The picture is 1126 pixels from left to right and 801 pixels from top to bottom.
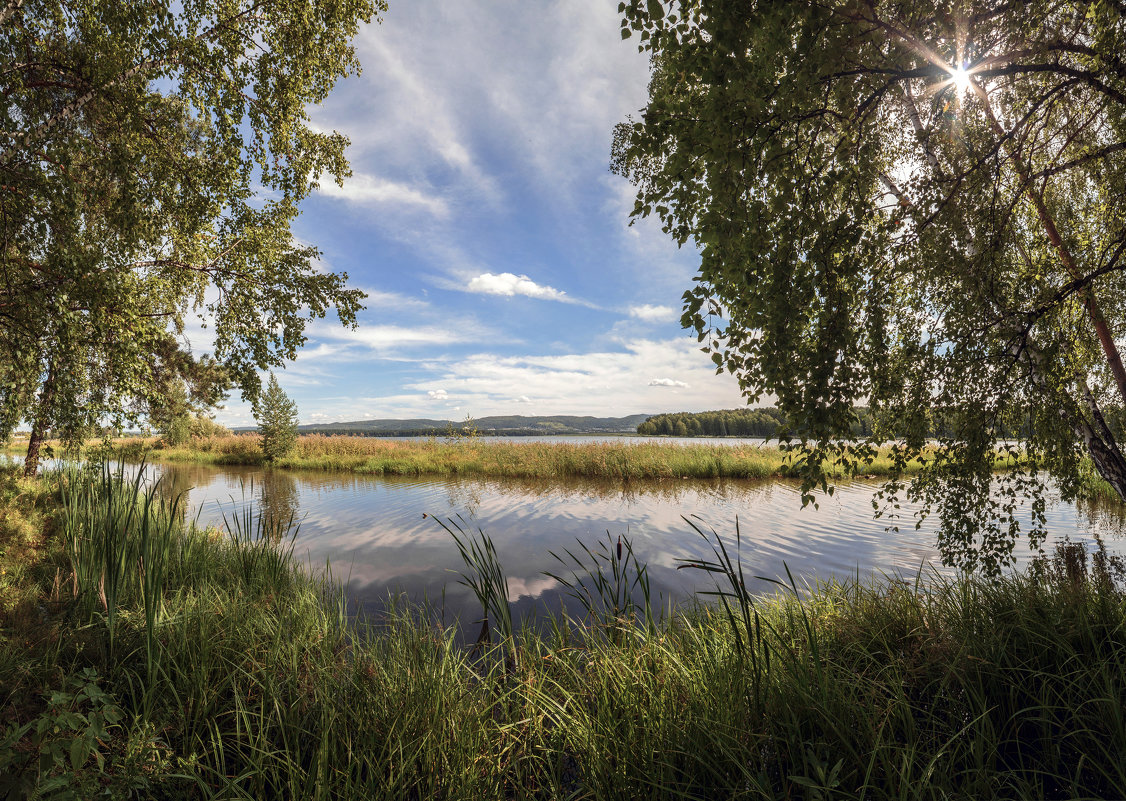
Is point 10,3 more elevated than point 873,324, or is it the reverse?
point 10,3

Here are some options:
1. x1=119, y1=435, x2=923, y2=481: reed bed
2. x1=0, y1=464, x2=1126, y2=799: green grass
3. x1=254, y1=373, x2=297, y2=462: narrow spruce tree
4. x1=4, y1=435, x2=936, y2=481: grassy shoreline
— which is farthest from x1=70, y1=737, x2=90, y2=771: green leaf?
x1=254, y1=373, x2=297, y2=462: narrow spruce tree

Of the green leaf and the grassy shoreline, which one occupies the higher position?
the green leaf

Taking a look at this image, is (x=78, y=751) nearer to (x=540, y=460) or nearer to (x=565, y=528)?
(x=565, y=528)

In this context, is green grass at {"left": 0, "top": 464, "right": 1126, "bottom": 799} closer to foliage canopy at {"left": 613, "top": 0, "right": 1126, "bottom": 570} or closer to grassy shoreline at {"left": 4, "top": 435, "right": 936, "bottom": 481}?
foliage canopy at {"left": 613, "top": 0, "right": 1126, "bottom": 570}

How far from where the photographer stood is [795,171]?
141 inches

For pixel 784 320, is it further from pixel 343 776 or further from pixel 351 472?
pixel 351 472

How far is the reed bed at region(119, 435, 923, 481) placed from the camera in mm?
23188

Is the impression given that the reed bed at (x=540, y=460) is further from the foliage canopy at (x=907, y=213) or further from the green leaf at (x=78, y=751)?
the green leaf at (x=78, y=751)

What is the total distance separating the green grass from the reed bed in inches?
645

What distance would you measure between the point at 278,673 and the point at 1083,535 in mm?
18267

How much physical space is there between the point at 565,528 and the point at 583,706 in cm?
929

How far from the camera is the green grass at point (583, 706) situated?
248 cm

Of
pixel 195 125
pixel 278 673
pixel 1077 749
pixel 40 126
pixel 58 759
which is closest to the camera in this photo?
pixel 58 759

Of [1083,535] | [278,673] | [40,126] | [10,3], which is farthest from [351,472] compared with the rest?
[1083,535]
